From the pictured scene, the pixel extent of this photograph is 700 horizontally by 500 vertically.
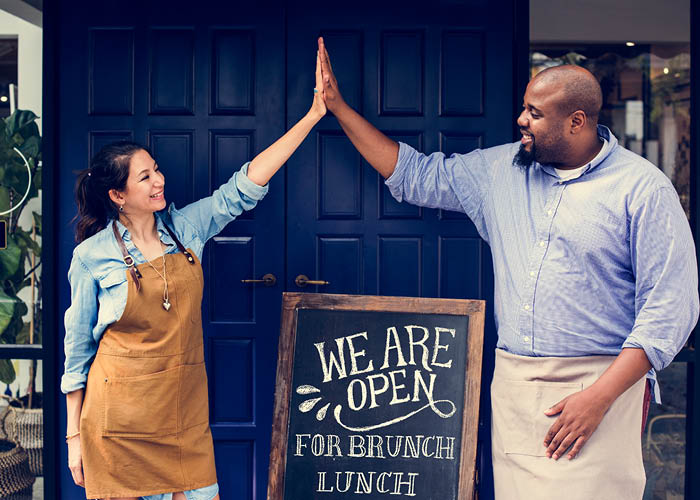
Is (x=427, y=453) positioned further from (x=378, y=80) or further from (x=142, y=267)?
(x=378, y=80)

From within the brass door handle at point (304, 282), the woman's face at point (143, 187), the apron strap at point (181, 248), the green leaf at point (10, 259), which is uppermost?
the woman's face at point (143, 187)

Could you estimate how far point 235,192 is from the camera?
3.19 metres

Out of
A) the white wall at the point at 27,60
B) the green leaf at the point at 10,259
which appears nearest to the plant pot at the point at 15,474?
the green leaf at the point at 10,259

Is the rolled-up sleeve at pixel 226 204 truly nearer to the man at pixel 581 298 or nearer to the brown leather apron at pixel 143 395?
the brown leather apron at pixel 143 395

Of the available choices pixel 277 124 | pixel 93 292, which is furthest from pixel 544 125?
pixel 93 292

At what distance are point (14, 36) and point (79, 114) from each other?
1.85 ft

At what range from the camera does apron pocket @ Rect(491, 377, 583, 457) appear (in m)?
2.79

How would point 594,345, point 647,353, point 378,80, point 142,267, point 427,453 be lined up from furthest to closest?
point 378,80 < point 427,453 < point 142,267 < point 594,345 < point 647,353

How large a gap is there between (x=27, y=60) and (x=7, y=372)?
1610mm

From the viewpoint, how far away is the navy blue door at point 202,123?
3.79 metres

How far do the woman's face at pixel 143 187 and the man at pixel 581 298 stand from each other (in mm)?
1374

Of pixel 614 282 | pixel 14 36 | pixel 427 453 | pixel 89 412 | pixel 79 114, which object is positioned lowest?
pixel 427 453

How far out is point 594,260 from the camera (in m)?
2.75

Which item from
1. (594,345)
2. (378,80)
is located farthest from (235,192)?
(594,345)
